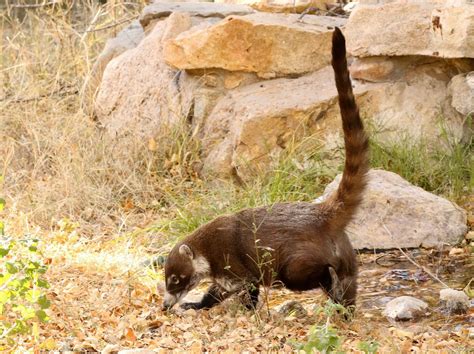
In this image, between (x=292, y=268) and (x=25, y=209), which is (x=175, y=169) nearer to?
(x=25, y=209)

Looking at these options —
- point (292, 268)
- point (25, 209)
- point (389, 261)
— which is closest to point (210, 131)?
point (25, 209)

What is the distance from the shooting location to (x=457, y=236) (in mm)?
6320

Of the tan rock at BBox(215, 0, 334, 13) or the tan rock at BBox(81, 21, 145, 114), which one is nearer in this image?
the tan rock at BBox(215, 0, 334, 13)

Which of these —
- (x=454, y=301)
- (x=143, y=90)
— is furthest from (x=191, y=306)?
(x=143, y=90)

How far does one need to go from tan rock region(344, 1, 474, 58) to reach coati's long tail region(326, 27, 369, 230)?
2344mm

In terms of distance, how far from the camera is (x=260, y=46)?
7.82 m

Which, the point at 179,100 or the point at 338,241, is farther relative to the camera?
the point at 179,100

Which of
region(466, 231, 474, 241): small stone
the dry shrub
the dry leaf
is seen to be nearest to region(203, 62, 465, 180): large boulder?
the dry shrub

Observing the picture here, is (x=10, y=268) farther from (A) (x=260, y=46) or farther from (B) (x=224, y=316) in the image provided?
(A) (x=260, y=46)

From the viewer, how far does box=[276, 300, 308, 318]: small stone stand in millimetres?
5094

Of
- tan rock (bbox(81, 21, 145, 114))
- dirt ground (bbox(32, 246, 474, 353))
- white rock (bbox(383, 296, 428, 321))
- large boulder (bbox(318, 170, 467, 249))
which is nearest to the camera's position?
dirt ground (bbox(32, 246, 474, 353))

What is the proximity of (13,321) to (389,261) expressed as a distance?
8.40 feet

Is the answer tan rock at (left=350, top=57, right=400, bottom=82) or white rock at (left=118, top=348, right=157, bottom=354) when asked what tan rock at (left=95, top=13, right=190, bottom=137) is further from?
white rock at (left=118, top=348, right=157, bottom=354)

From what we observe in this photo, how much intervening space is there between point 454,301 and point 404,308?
0.95 ft
